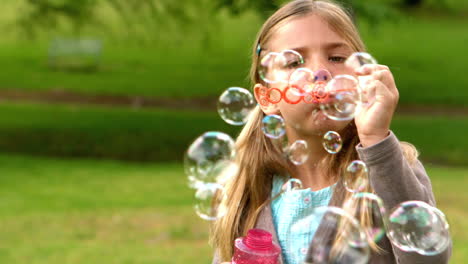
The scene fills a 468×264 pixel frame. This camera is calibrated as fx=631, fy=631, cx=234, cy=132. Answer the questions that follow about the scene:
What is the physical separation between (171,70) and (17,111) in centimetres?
811

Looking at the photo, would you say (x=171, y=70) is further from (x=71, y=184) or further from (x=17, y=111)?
(x=71, y=184)

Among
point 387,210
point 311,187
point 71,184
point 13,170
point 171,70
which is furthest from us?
point 171,70

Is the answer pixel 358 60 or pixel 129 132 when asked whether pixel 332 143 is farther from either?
A: pixel 129 132

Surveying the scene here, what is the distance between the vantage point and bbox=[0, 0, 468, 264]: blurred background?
6375 mm

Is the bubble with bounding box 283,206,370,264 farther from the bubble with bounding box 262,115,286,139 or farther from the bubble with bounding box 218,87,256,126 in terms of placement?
the bubble with bounding box 218,87,256,126

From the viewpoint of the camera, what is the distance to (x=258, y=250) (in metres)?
1.84

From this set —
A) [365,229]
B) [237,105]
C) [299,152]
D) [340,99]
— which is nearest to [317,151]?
[299,152]

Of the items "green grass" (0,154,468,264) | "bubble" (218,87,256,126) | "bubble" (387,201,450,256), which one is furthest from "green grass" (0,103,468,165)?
"bubble" (387,201,450,256)

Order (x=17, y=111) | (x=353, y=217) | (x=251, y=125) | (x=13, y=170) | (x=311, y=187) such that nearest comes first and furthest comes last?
(x=353, y=217) → (x=311, y=187) → (x=251, y=125) → (x=13, y=170) → (x=17, y=111)

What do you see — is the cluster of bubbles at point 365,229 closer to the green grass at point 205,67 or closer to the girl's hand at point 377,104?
the girl's hand at point 377,104

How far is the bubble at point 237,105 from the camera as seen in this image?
9.23 feet

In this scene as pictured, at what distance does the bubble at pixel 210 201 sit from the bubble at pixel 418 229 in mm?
675

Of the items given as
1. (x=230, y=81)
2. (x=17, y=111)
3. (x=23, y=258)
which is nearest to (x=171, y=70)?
(x=230, y=81)

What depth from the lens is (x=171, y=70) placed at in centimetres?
2280
